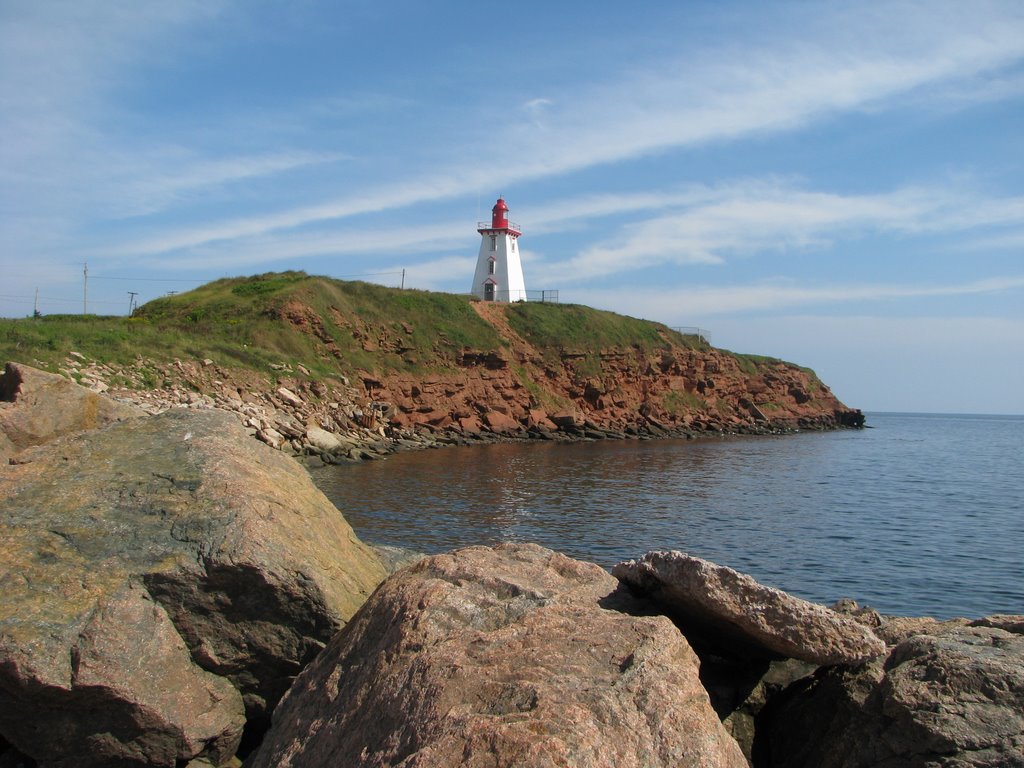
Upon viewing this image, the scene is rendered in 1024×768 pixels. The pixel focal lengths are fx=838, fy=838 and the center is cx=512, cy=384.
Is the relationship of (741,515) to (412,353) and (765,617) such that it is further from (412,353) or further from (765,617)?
(412,353)

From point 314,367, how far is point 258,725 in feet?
127

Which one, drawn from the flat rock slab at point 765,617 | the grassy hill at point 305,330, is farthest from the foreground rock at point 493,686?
the grassy hill at point 305,330

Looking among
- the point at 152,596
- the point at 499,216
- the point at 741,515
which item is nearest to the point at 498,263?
the point at 499,216

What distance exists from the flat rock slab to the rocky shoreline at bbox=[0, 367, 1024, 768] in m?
0.01

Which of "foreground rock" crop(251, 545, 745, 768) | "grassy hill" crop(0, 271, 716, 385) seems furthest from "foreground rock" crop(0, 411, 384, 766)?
"grassy hill" crop(0, 271, 716, 385)

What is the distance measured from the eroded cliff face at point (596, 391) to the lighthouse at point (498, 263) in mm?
7714

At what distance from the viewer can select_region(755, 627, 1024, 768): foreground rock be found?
420cm

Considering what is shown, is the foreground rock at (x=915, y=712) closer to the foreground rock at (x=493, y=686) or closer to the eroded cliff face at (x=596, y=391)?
the foreground rock at (x=493, y=686)

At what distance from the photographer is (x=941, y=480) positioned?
1420 inches

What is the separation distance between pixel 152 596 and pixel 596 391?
54.6m

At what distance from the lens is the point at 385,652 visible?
450 cm

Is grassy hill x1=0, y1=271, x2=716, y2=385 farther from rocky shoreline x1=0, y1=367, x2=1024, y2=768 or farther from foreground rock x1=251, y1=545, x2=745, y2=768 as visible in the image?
foreground rock x1=251, y1=545, x2=745, y2=768

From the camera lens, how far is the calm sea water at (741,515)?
1570cm

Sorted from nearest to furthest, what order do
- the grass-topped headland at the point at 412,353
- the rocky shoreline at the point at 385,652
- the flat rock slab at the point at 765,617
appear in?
the rocky shoreline at the point at 385,652 → the flat rock slab at the point at 765,617 → the grass-topped headland at the point at 412,353
